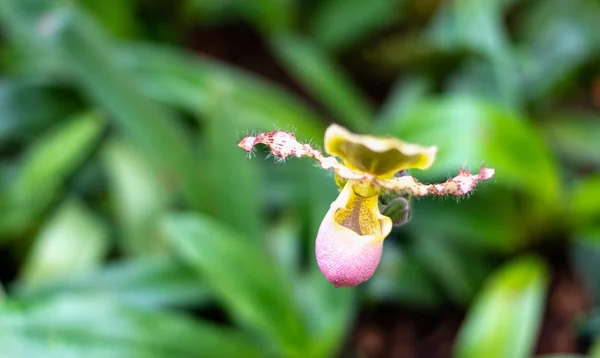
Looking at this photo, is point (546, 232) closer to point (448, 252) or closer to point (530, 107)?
point (448, 252)

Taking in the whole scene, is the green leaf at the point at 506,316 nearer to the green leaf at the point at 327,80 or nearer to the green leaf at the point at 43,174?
the green leaf at the point at 327,80

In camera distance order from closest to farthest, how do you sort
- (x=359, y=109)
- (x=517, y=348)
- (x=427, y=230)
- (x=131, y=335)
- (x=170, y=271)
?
1. (x=131, y=335)
2. (x=517, y=348)
3. (x=170, y=271)
4. (x=427, y=230)
5. (x=359, y=109)

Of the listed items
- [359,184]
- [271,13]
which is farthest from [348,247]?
[271,13]

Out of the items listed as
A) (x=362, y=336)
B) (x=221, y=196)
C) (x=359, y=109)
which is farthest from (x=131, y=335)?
(x=359, y=109)

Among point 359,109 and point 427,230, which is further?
point 359,109

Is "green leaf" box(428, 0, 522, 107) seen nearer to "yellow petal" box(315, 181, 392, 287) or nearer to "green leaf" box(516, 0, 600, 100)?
"green leaf" box(516, 0, 600, 100)

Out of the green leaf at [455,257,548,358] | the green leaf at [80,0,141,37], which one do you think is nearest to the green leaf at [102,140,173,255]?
the green leaf at [80,0,141,37]
